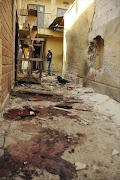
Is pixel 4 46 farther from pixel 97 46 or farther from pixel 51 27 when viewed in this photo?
pixel 51 27

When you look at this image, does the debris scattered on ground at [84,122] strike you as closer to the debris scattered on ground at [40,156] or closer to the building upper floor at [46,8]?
the debris scattered on ground at [40,156]

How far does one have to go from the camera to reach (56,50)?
19.3m

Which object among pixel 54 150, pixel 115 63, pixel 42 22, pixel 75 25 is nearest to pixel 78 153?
pixel 54 150

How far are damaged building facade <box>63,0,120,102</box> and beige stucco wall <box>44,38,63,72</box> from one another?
952cm

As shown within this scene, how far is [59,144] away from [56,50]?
1788 centimetres

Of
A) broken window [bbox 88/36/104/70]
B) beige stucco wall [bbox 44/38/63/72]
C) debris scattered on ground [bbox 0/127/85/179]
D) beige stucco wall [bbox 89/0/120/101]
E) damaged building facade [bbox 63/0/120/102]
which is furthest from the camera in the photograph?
beige stucco wall [bbox 44/38/63/72]

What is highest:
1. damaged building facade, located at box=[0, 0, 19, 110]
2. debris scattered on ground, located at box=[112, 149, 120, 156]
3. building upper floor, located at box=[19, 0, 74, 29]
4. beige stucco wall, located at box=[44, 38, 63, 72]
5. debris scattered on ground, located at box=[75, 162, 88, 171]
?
building upper floor, located at box=[19, 0, 74, 29]

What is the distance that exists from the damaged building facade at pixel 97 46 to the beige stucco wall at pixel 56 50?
375 inches

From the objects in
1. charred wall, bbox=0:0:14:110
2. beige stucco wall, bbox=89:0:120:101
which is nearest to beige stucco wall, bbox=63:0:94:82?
beige stucco wall, bbox=89:0:120:101

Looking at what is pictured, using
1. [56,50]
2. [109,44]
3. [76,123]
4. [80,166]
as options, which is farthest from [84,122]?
[56,50]

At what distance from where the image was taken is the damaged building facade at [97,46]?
181 inches

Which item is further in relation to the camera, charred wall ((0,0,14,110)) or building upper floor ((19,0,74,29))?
building upper floor ((19,0,74,29))

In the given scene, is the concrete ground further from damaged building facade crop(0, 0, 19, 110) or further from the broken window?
the broken window

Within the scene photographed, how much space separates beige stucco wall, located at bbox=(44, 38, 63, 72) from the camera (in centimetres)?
1916
